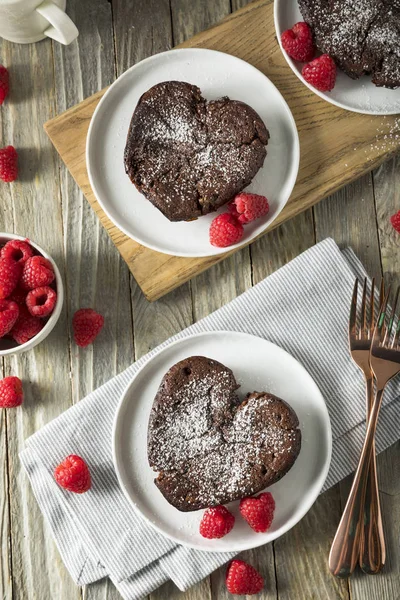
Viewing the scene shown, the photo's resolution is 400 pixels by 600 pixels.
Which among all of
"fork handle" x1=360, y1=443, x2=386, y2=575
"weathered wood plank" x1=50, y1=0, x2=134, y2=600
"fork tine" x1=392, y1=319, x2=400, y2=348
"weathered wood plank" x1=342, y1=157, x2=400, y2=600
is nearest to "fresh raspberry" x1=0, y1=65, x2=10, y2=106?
"weathered wood plank" x1=50, y1=0, x2=134, y2=600

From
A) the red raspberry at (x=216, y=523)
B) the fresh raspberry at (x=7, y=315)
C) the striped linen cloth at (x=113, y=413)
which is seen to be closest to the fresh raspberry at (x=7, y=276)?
the fresh raspberry at (x=7, y=315)

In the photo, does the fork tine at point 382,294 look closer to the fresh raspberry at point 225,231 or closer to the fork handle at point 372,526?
the fork handle at point 372,526

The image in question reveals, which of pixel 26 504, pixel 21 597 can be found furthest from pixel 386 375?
pixel 21 597

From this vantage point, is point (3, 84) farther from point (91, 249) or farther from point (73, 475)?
point (73, 475)

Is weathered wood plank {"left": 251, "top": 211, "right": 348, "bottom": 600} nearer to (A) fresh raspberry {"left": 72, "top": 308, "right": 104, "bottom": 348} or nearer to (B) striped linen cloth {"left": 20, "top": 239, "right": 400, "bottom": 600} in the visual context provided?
(B) striped linen cloth {"left": 20, "top": 239, "right": 400, "bottom": 600}

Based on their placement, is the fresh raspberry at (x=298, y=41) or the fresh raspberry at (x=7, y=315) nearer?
the fresh raspberry at (x=7, y=315)

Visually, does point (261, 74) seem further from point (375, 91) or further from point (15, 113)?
point (15, 113)

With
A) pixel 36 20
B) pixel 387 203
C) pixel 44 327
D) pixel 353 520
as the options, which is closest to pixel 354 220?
pixel 387 203
